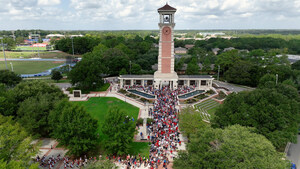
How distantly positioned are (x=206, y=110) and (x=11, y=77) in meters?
44.4

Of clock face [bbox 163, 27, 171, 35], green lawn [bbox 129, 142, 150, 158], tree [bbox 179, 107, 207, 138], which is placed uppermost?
clock face [bbox 163, 27, 171, 35]

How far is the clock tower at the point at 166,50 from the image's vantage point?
4672 cm

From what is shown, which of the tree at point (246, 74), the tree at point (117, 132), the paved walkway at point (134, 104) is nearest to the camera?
the tree at point (117, 132)

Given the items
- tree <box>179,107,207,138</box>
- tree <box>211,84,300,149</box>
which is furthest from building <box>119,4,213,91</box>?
tree <box>211,84,300,149</box>

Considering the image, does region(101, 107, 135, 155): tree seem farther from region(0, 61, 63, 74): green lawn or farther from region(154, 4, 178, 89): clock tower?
region(0, 61, 63, 74): green lawn

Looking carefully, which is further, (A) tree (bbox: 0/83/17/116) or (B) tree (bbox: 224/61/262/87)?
(B) tree (bbox: 224/61/262/87)

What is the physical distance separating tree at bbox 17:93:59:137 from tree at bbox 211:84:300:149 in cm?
2195

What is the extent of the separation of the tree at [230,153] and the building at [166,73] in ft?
102

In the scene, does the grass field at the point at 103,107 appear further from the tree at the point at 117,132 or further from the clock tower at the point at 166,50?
the clock tower at the point at 166,50

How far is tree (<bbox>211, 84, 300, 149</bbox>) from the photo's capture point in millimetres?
21406

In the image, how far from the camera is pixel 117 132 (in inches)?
837

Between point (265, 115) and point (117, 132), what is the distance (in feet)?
56.2

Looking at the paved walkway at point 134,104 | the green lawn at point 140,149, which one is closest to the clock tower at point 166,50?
the paved walkway at point 134,104

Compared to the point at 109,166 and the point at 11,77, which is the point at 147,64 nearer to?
the point at 11,77
